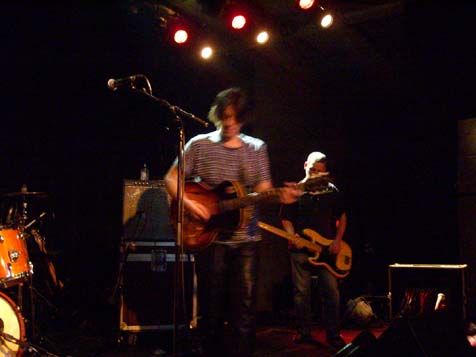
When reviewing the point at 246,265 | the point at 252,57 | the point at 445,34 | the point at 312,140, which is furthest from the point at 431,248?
the point at 246,265

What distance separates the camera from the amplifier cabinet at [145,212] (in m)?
5.84

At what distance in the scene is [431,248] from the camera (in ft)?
23.9

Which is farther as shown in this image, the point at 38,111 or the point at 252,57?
the point at 252,57

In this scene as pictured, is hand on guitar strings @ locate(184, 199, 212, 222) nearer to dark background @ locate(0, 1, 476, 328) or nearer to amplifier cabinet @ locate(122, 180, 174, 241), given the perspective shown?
amplifier cabinet @ locate(122, 180, 174, 241)

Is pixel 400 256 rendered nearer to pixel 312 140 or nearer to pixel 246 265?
pixel 312 140

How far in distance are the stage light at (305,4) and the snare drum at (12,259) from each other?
153 inches

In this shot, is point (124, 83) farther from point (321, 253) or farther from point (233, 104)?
point (321, 253)

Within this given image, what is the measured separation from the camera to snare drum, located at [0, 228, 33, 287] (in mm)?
4340

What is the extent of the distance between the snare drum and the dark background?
2.00 m

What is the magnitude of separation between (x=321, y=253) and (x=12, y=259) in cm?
309

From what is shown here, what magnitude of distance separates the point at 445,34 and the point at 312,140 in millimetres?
2393

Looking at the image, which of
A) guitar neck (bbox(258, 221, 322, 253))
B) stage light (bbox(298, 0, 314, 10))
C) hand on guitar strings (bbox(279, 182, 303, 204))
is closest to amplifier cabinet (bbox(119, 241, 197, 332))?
guitar neck (bbox(258, 221, 322, 253))

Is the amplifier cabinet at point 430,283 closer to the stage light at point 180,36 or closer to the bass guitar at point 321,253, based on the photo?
the bass guitar at point 321,253

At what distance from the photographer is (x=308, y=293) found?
18.7 feet
